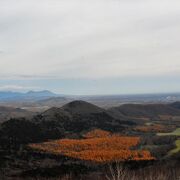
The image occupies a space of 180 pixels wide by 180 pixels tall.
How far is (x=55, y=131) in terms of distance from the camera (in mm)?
127125

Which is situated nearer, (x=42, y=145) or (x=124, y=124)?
(x=42, y=145)

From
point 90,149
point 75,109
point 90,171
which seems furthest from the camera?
point 75,109

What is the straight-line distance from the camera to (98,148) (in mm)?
106188

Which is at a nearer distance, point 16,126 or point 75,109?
point 16,126

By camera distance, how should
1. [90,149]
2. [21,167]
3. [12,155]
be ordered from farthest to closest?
[90,149] → [12,155] → [21,167]

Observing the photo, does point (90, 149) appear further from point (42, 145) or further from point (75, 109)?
point (75, 109)

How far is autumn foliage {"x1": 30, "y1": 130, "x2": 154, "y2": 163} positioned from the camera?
304ft

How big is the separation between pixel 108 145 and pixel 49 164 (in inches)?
1137

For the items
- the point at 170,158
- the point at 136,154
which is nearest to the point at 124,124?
the point at 136,154

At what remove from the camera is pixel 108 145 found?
110312mm

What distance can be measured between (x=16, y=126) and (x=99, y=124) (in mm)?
34683

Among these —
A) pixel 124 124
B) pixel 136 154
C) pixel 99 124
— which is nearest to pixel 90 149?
pixel 136 154

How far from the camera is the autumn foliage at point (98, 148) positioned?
92625 mm

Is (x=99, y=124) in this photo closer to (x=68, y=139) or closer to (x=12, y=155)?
(x=68, y=139)
